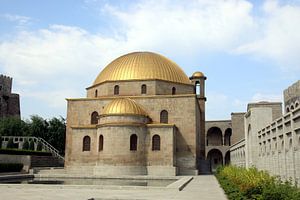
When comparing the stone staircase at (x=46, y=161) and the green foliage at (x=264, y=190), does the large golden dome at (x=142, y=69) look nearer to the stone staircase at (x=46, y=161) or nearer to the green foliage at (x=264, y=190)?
the stone staircase at (x=46, y=161)

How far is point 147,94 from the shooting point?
29.7m

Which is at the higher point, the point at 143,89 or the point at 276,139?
the point at 143,89

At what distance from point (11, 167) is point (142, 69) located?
1411 cm

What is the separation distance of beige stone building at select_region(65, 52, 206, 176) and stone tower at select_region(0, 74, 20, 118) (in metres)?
24.1

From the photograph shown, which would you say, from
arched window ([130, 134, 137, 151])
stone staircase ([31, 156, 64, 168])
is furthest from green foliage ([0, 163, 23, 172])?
arched window ([130, 134, 137, 151])

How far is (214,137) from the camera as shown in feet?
166

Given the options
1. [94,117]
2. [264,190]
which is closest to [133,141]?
[94,117]

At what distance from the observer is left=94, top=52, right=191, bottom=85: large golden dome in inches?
1193

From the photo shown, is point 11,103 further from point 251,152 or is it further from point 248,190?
point 248,190

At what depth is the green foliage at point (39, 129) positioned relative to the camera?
40.1 m

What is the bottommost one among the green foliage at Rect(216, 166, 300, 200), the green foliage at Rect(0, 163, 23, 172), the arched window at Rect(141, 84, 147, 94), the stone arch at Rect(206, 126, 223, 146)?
the green foliage at Rect(0, 163, 23, 172)

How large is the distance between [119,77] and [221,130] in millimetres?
23140

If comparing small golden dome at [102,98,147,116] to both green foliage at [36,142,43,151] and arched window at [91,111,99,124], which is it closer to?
arched window at [91,111,99,124]

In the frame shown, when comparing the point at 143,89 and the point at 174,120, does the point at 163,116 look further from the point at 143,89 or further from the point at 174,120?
the point at 143,89
